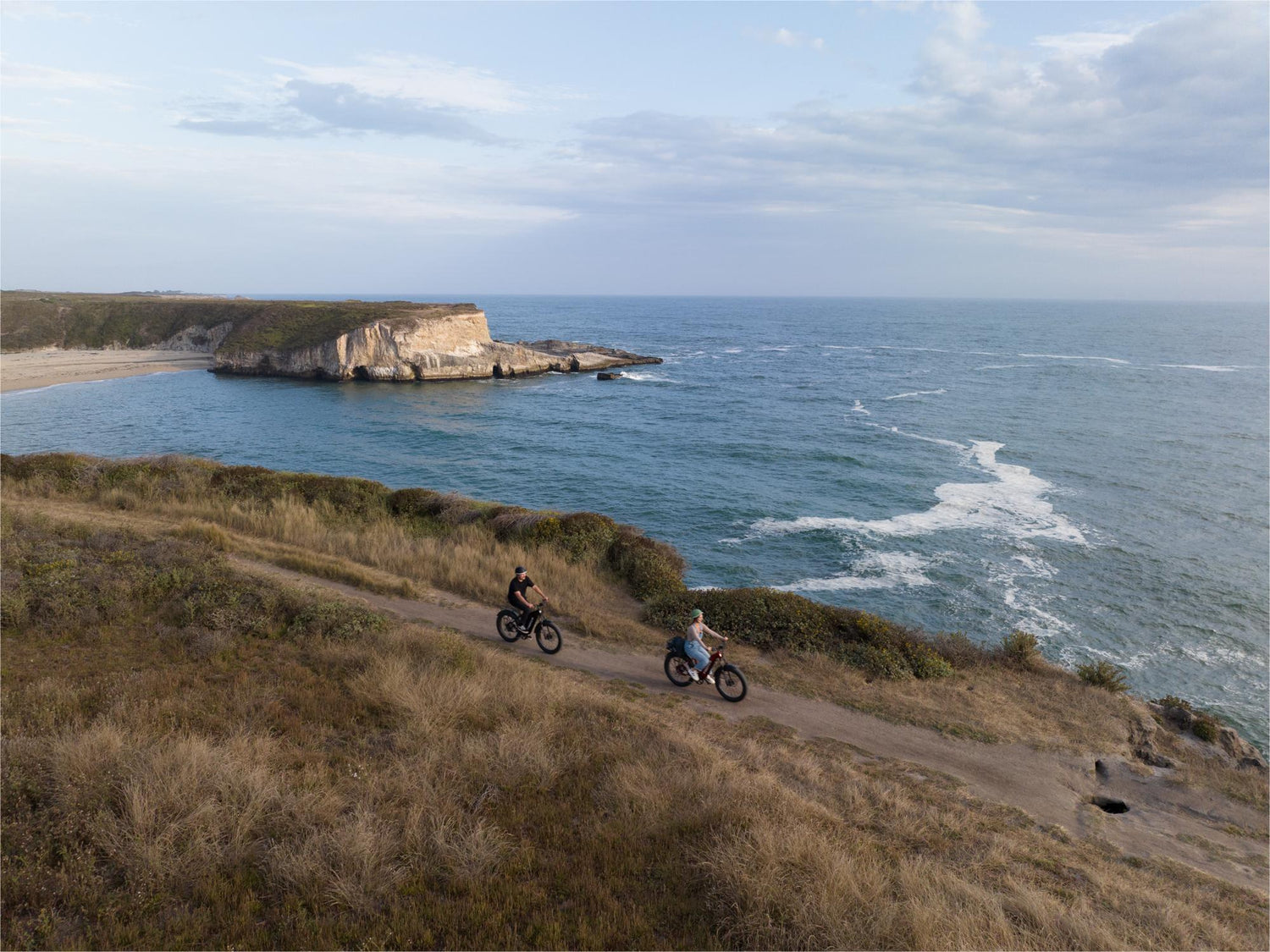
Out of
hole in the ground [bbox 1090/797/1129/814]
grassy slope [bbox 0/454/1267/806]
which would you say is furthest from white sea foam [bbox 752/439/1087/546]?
hole in the ground [bbox 1090/797/1129/814]

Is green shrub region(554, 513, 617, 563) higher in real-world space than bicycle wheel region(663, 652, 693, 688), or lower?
higher

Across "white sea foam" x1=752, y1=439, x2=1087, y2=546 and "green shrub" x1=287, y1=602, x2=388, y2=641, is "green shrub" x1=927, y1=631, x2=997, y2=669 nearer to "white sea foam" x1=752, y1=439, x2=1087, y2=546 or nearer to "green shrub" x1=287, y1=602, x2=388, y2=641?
"green shrub" x1=287, y1=602, x2=388, y2=641

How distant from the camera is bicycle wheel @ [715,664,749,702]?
12.7 metres

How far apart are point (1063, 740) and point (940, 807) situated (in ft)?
18.1

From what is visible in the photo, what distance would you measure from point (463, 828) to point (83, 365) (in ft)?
332

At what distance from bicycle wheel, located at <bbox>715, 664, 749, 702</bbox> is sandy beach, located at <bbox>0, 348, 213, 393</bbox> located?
84384 millimetres

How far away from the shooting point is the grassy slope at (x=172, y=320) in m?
82.9

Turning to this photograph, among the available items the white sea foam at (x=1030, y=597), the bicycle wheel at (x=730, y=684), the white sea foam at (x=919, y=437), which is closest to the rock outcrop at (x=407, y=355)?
the white sea foam at (x=919, y=437)

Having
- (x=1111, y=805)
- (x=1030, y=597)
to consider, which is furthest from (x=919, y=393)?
(x=1111, y=805)

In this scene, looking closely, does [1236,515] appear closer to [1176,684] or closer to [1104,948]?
[1176,684]

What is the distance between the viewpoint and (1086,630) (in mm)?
22500

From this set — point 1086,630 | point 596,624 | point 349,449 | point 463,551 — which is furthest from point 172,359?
point 1086,630

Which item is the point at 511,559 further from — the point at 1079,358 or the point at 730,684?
the point at 1079,358

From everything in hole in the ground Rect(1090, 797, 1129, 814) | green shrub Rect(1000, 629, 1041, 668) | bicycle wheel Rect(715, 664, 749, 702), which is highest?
bicycle wheel Rect(715, 664, 749, 702)
